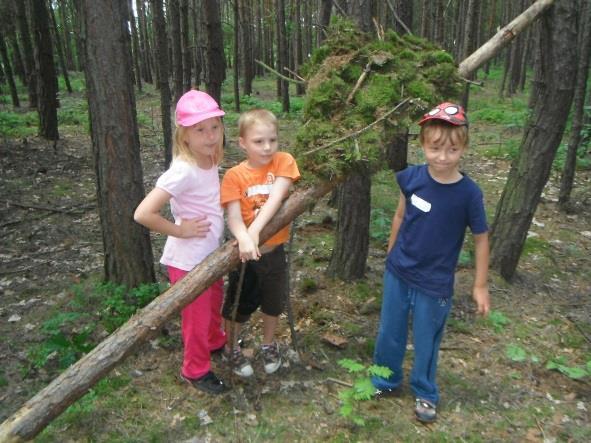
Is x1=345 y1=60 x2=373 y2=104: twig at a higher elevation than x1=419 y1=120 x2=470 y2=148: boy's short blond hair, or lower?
higher

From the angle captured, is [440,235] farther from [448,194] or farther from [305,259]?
[305,259]

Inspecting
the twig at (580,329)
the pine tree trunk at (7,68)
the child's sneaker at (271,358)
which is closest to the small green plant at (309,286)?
the child's sneaker at (271,358)

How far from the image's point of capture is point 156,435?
2922 mm

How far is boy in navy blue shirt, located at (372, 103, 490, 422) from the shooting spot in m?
2.69

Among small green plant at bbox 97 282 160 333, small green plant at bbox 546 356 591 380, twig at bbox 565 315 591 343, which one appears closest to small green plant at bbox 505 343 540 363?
small green plant at bbox 546 356 591 380

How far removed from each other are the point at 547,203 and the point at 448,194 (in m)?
6.03

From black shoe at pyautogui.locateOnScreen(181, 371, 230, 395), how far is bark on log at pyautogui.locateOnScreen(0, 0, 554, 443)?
2.67ft

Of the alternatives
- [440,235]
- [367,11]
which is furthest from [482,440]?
[367,11]

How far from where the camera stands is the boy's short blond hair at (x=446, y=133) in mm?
2633

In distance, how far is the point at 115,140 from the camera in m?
3.85

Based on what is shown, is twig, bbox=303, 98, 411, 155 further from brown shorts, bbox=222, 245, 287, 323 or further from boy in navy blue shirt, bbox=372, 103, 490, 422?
brown shorts, bbox=222, 245, 287, 323

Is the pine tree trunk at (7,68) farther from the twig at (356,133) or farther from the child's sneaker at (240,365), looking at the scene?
the twig at (356,133)

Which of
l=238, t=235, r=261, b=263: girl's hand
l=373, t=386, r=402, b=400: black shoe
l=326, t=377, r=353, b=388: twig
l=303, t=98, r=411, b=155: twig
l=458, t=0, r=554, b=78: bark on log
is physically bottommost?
l=373, t=386, r=402, b=400: black shoe

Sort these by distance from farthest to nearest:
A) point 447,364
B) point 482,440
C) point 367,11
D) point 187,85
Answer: point 187,85
point 367,11
point 447,364
point 482,440
